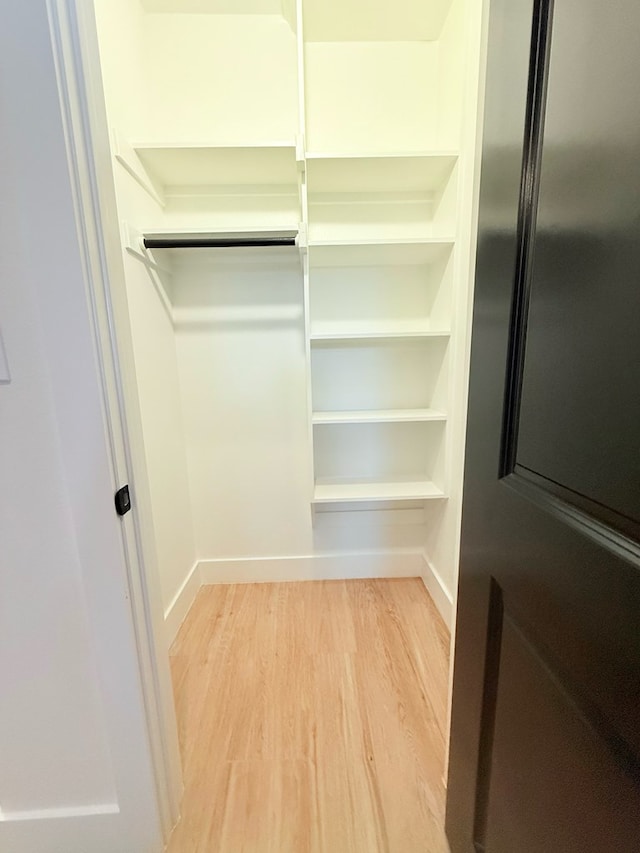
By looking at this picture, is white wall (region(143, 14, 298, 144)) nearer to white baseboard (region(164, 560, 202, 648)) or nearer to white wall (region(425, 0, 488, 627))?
white wall (region(425, 0, 488, 627))

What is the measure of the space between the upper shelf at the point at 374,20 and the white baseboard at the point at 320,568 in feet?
7.94

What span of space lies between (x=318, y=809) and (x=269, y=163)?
2.25 metres

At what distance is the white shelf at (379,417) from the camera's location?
6.06 feet

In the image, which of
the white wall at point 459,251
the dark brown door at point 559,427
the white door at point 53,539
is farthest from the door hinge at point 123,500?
the white wall at point 459,251

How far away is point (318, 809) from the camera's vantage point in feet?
3.79

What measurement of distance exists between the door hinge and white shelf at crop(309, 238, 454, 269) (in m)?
1.23

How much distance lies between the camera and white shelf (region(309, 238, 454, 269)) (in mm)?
1655

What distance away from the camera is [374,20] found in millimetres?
1623

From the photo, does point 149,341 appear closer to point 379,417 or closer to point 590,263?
point 379,417

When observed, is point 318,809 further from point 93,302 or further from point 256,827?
point 93,302

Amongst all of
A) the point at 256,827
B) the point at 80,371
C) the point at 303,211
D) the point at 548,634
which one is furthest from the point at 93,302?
the point at 256,827

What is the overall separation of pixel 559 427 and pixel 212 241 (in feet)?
4.78

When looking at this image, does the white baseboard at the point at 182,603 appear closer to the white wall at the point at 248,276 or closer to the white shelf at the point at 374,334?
the white wall at the point at 248,276

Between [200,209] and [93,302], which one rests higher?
[200,209]
